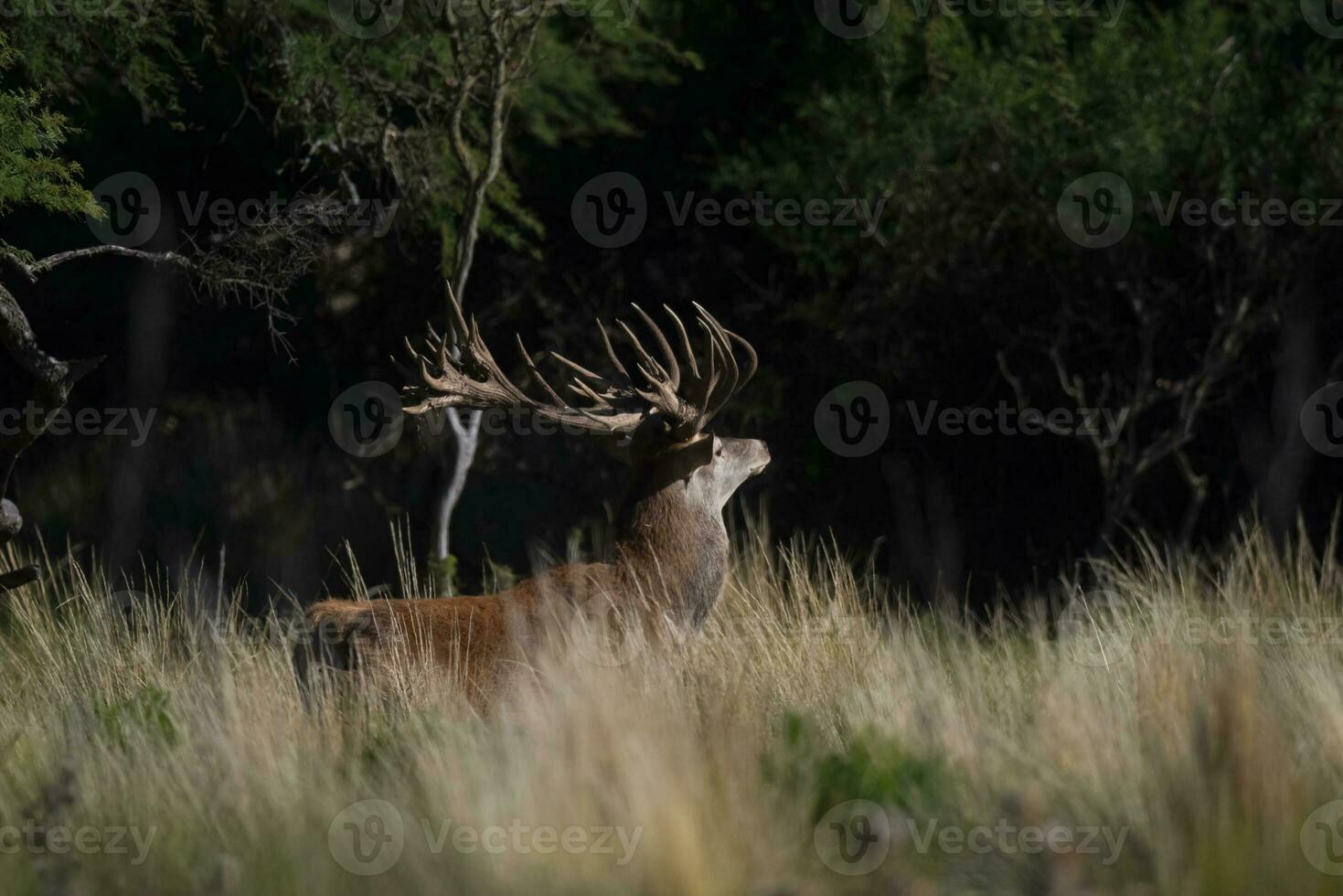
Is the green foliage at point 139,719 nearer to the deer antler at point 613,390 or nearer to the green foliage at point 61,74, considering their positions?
the deer antler at point 613,390

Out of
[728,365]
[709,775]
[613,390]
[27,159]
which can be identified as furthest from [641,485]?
[27,159]

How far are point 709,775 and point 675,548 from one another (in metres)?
2.52

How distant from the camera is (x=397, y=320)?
41.3 feet

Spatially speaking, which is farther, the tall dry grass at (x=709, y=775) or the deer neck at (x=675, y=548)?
the deer neck at (x=675, y=548)

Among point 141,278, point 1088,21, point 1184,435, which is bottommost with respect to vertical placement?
point 1184,435

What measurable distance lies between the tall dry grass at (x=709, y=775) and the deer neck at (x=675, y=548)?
0.55m

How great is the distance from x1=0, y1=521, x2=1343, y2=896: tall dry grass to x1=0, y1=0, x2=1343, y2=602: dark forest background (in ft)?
11.3

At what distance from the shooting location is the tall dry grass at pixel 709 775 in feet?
12.5

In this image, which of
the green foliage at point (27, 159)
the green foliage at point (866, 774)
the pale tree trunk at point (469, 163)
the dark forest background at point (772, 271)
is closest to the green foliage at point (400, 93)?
the dark forest background at point (772, 271)

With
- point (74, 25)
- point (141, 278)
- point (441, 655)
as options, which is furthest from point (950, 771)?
point (141, 278)

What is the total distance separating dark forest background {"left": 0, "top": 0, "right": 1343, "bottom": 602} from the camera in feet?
32.6

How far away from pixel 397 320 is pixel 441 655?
7.18 m

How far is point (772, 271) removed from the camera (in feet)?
40.7

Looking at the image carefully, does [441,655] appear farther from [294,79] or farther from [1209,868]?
[294,79]
